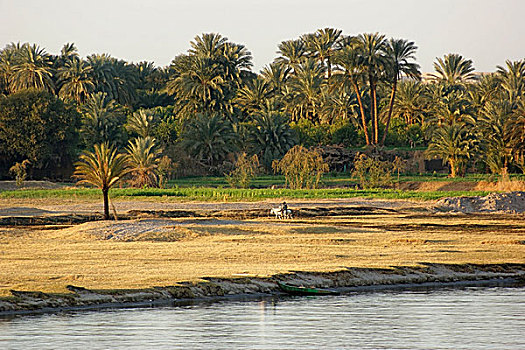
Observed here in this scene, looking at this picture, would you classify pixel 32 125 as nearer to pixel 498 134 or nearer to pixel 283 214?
pixel 283 214

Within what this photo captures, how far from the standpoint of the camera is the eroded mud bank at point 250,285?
18891 mm

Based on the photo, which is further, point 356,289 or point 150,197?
point 150,197

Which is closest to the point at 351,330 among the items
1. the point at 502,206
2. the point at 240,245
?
the point at 240,245

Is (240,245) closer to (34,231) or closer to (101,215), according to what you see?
(34,231)

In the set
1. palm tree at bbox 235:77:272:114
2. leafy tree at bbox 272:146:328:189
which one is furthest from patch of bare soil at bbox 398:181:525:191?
palm tree at bbox 235:77:272:114

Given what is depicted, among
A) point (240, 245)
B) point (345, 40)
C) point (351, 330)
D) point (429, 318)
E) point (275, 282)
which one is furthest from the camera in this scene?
point (345, 40)

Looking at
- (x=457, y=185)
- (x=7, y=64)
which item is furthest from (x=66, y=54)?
(x=457, y=185)

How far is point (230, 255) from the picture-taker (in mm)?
27297

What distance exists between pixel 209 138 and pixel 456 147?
22989 millimetres

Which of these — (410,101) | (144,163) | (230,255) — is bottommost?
(230,255)

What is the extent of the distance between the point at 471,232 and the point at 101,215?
20.5 meters

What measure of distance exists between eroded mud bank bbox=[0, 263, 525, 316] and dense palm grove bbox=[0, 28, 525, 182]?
44.0 metres

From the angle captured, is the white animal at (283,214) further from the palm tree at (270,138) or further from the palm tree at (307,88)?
the palm tree at (307,88)

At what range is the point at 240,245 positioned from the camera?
100 feet
